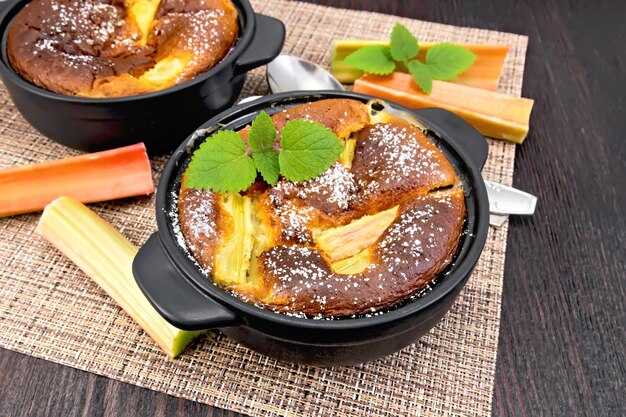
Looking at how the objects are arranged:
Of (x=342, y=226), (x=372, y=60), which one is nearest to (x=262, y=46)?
(x=372, y=60)

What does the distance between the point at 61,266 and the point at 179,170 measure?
45cm

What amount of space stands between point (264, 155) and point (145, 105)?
1.63 ft

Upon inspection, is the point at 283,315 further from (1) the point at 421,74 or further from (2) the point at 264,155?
(1) the point at 421,74

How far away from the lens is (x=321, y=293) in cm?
136

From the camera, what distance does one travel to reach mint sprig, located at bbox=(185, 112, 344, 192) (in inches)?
61.0

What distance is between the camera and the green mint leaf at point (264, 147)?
5.17 ft

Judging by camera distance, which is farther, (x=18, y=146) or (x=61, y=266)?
(x=18, y=146)

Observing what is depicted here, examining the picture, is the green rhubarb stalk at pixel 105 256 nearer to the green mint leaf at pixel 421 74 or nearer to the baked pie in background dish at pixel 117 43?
the baked pie in background dish at pixel 117 43

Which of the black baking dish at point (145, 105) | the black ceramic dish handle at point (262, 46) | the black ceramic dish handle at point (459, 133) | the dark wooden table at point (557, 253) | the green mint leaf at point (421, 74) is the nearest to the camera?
the dark wooden table at point (557, 253)

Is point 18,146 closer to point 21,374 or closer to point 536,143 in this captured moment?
point 21,374

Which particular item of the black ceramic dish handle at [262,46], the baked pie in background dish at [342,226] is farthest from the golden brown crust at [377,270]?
the black ceramic dish handle at [262,46]

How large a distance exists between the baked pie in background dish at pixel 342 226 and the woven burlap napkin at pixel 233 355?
28 centimetres

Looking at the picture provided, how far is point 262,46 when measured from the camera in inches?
82.4

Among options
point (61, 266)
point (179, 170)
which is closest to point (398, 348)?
point (179, 170)
